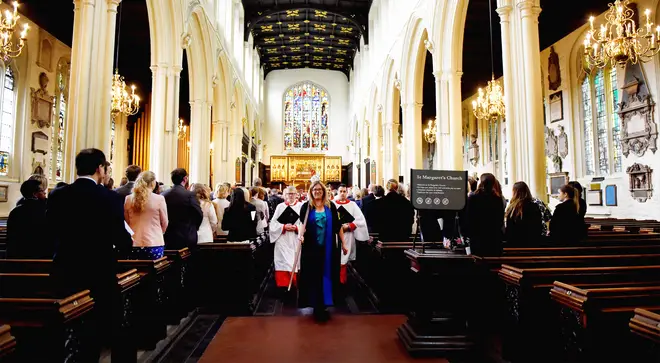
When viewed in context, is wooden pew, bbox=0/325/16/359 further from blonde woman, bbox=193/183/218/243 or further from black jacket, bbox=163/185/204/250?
blonde woman, bbox=193/183/218/243

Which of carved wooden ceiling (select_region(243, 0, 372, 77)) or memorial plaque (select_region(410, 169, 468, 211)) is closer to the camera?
memorial plaque (select_region(410, 169, 468, 211))

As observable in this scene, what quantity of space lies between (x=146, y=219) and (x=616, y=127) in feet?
40.6

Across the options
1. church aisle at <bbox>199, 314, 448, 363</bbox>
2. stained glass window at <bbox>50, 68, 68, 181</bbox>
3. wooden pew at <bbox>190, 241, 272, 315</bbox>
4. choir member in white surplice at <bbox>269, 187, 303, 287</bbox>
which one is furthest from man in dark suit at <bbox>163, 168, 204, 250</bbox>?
stained glass window at <bbox>50, 68, 68, 181</bbox>

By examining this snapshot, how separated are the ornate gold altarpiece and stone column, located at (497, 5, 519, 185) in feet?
65.3

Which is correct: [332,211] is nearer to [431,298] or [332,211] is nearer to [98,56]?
[431,298]

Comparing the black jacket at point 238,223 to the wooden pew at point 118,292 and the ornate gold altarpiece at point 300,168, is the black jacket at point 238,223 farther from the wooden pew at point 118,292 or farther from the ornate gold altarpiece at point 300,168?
Answer: the ornate gold altarpiece at point 300,168

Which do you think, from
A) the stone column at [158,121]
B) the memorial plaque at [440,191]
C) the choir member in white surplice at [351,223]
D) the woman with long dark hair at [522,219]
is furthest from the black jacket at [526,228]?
the stone column at [158,121]

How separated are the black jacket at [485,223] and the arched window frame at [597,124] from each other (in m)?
9.75

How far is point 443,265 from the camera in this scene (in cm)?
345

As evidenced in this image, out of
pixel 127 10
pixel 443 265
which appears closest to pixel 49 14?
pixel 127 10

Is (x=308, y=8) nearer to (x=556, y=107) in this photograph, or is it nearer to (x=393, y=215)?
(x=556, y=107)

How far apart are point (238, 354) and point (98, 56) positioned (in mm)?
5560

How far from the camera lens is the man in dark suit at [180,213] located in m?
4.33

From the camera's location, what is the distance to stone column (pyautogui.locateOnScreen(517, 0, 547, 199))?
6.40 metres
